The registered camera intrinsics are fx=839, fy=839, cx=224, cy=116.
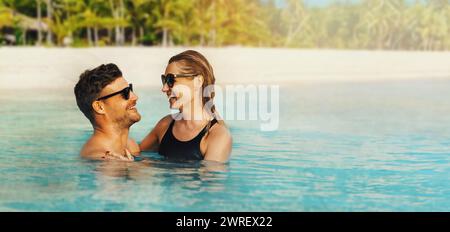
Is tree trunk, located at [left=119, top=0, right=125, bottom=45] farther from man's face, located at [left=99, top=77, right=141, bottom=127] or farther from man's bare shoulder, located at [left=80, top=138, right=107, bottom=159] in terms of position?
man's face, located at [left=99, top=77, right=141, bottom=127]

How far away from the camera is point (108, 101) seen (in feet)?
16.6

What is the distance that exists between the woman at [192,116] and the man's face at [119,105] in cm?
29

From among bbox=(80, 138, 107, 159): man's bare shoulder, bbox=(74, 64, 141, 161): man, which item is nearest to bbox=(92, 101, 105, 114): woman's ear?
bbox=(74, 64, 141, 161): man

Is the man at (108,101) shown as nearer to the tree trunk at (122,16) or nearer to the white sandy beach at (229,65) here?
the white sandy beach at (229,65)

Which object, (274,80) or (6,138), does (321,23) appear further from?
(6,138)

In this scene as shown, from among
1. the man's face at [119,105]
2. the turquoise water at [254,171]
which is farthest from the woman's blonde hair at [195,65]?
the turquoise water at [254,171]

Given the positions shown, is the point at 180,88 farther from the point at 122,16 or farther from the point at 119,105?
the point at 122,16

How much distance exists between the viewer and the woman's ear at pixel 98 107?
508 cm

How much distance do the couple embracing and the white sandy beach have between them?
26.1 ft

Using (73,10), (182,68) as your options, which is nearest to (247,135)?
(182,68)

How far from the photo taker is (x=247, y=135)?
8.83m

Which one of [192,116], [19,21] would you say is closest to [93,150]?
[192,116]

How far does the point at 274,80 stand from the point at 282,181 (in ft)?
57.4
